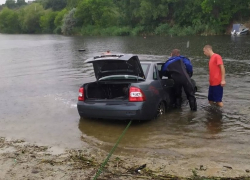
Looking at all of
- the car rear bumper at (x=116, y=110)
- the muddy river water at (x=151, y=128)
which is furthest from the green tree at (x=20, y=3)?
the car rear bumper at (x=116, y=110)

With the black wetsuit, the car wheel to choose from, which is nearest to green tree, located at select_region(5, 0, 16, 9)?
the black wetsuit

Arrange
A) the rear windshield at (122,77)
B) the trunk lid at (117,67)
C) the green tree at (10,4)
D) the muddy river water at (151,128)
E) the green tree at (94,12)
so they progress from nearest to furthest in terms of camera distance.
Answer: the muddy river water at (151,128), the trunk lid at (117,67), the rear windshield at (122,77), the green tree at (94,12), the green tree at (10,4)

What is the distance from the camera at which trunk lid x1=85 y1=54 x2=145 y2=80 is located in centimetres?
713

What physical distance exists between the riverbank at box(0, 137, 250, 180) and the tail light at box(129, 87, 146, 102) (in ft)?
4.84

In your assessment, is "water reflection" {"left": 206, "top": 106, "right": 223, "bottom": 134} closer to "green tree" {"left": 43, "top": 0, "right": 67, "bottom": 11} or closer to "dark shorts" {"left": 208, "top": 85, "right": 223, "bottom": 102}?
"dark shorts" {"left": 208, "top": 85, "right": 223, "bottom": 102}

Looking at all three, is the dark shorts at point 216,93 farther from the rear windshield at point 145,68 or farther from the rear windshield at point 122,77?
the rear windshield at point 122,77

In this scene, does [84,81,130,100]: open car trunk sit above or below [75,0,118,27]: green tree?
below

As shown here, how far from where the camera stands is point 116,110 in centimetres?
699

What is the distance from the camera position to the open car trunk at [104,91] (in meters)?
7.43

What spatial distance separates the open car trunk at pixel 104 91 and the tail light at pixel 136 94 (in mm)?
451

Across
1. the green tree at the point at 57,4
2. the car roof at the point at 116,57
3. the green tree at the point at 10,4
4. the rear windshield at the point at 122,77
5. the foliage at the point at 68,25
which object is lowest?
the rear windshield at the point at 122,77

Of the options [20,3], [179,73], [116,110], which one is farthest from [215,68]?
[20,3]

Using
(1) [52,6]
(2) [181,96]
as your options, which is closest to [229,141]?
(2) [181,96]

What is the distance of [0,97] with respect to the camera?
11.4 metres
